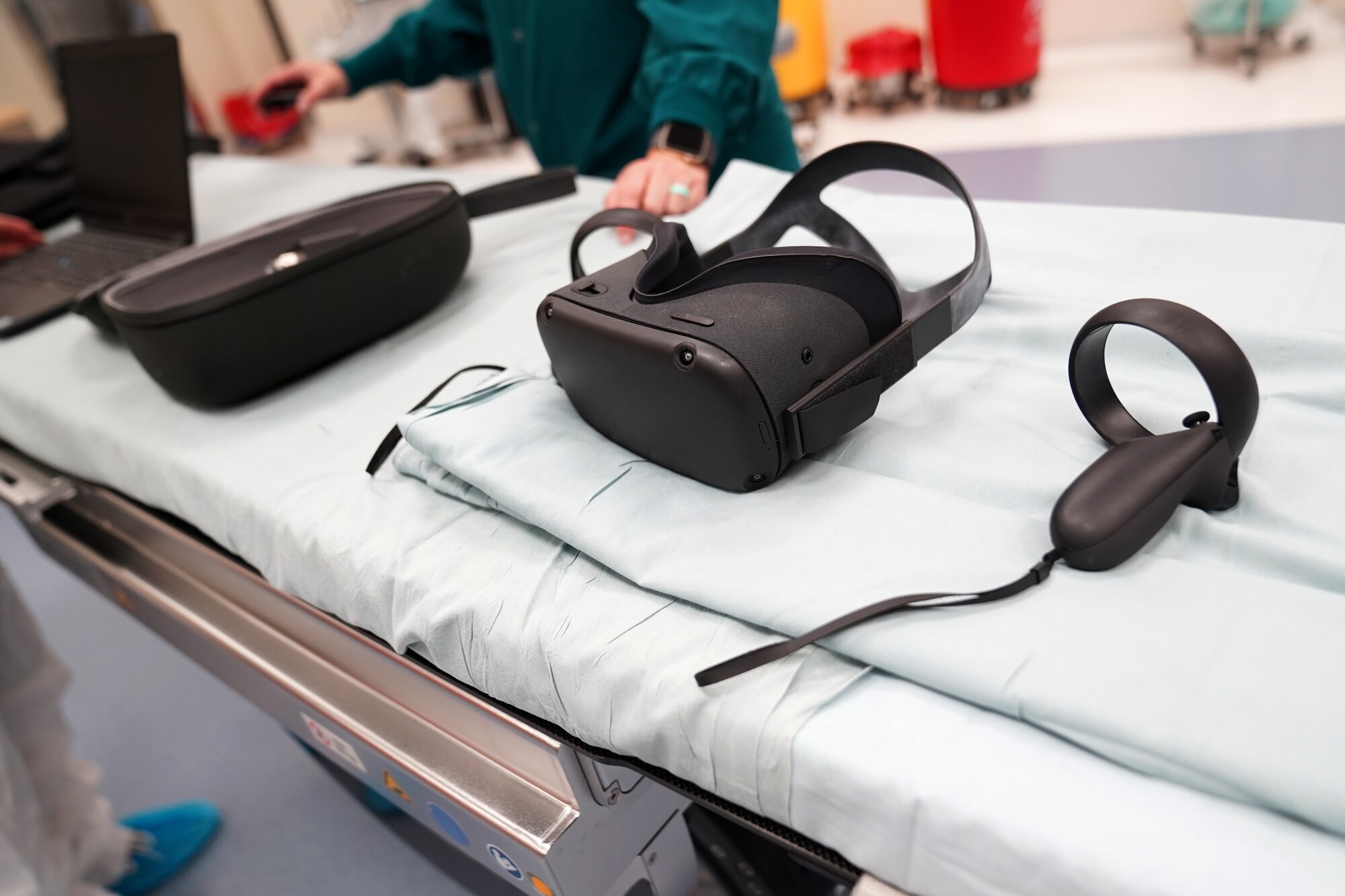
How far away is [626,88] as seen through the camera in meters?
1.18

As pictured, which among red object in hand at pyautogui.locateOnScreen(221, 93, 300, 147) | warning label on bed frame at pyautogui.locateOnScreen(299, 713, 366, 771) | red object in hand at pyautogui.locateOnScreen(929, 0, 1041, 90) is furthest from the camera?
red object in hand at pyautogui.locateOnScreen(221, 93, 300, 147)

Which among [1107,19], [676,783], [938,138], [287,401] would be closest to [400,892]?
[287,401]

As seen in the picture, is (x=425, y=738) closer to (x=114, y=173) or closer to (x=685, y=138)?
(x=685, y=138)

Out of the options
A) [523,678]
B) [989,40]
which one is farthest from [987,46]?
[523,678]

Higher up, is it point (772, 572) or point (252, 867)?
point (772, 572)

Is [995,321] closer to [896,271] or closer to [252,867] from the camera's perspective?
[896,271]

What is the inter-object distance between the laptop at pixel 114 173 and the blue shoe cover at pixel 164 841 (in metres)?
0.68

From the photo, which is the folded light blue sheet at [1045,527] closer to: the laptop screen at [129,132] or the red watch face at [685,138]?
the red watch face at [685,138]

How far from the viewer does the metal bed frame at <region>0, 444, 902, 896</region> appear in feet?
1.73

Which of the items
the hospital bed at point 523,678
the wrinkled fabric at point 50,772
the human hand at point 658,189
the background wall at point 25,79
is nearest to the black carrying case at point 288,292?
the hospital bed at point 523,678

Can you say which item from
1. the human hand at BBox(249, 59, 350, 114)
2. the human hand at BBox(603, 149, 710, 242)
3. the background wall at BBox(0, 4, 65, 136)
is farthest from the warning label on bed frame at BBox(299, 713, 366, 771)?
the background wall at BBox(0, 4, 65, 136)

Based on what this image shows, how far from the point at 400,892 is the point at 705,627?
0.83m

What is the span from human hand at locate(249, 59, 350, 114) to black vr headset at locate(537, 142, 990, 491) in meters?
1.00

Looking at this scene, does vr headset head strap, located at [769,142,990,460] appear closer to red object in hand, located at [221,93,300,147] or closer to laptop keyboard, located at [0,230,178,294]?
laptop keyboard, located at [0,230,178,294]
